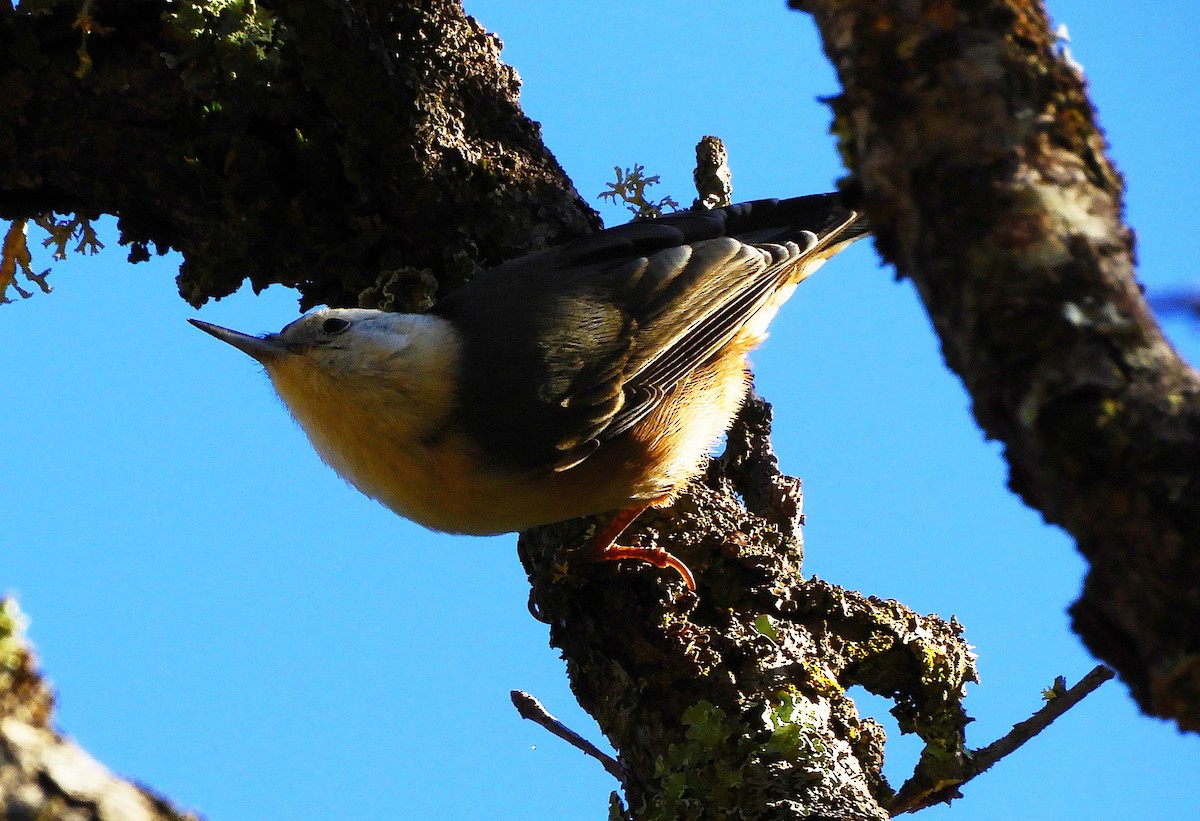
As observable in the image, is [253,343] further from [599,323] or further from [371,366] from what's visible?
[599,323]

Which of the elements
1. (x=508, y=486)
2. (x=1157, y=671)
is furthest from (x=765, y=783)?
(x=1157, y=671)

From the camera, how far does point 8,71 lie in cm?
365

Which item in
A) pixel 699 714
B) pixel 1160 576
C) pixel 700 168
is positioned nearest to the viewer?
pixel 1160 576

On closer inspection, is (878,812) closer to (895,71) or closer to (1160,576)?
(1160,576)

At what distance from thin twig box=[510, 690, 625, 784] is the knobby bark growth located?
0.16 feet

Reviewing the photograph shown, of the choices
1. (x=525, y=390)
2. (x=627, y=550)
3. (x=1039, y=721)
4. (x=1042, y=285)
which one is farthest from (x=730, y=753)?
(x=1042, y=285)

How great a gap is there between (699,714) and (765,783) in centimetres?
26

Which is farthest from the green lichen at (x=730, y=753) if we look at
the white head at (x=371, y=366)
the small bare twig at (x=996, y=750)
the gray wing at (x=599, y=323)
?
the white head at (x=371, y=366)

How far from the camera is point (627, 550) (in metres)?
3.42

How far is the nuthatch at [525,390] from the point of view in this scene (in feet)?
11.9

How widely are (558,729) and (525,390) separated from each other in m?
1.06

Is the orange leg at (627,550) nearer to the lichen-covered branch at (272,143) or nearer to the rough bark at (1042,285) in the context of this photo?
the lichen-covered branch at (272,143)

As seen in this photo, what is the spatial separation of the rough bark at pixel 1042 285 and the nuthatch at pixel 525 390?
195cm

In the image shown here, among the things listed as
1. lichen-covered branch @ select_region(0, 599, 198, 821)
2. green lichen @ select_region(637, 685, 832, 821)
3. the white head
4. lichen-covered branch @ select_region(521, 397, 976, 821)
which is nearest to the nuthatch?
the white head
